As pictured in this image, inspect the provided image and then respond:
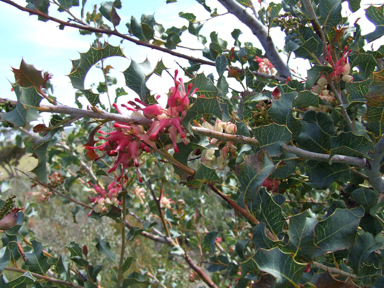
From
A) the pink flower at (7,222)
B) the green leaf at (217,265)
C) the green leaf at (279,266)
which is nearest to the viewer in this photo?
the green leaf at (279,266)

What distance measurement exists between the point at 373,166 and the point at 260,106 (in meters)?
0.31

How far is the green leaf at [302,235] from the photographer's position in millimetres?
429

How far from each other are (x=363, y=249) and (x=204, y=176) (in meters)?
0.38

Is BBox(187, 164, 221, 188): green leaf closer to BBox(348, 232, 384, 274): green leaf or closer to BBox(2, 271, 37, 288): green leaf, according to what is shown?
BBox(348, 232, 384, 274): green leaf

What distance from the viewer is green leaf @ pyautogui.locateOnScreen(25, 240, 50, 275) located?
0.81 metres

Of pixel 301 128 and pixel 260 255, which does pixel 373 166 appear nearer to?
pixel 301 128

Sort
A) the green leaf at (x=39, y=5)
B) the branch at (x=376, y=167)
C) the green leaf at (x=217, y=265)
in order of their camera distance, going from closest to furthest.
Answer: the branch at (x=376, y=167)
the green leaf at (x=39, y=5)
the green leaf at (x=217, y=265)

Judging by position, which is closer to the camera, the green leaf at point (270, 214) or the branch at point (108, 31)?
the green leaf at point (270, 214)

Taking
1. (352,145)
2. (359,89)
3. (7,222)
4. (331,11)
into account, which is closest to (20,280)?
(7,222)

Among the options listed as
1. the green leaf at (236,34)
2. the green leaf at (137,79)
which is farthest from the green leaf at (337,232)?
the green leaf at (236,34)

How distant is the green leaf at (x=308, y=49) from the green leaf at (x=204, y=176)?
43 cm

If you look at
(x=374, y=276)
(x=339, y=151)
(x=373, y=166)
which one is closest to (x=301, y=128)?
(x=339, y=151)

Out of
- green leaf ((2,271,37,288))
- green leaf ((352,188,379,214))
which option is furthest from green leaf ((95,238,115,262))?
green leaf ((352,188,379,214))

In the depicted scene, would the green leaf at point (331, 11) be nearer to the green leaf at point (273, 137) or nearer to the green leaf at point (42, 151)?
the green leaf at point (273, 137)
